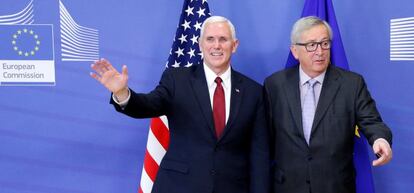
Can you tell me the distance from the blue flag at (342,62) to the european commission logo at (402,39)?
0.48 metres

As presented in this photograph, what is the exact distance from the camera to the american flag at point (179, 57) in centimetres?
251

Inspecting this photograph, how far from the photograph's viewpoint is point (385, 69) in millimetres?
2680

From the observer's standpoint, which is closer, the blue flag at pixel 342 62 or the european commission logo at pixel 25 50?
the blue flag at pixel 342 62

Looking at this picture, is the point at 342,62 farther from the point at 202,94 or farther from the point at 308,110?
the point at 202,94

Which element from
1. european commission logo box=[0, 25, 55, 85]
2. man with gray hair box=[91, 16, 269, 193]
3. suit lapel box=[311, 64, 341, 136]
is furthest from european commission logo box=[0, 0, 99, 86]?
suit lapel box=[311, 64, 341, 136]

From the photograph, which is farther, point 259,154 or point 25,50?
point 25,50

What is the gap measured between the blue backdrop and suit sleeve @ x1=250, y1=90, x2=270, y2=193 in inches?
35.6

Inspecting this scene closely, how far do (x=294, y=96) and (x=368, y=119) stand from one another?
333mm

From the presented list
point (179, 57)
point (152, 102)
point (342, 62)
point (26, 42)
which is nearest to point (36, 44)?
point (26, 42)

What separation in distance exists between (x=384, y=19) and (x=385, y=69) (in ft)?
1.02

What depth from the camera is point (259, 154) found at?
1986mm

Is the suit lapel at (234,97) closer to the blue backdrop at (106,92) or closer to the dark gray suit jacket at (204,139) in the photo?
the dark gray suit jacket at (204,139)

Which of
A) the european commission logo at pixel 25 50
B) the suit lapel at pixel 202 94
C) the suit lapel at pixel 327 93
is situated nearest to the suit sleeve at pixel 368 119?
the suit lapel at pixel 327 93

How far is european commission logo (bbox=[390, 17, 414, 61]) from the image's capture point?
262 centimetres
